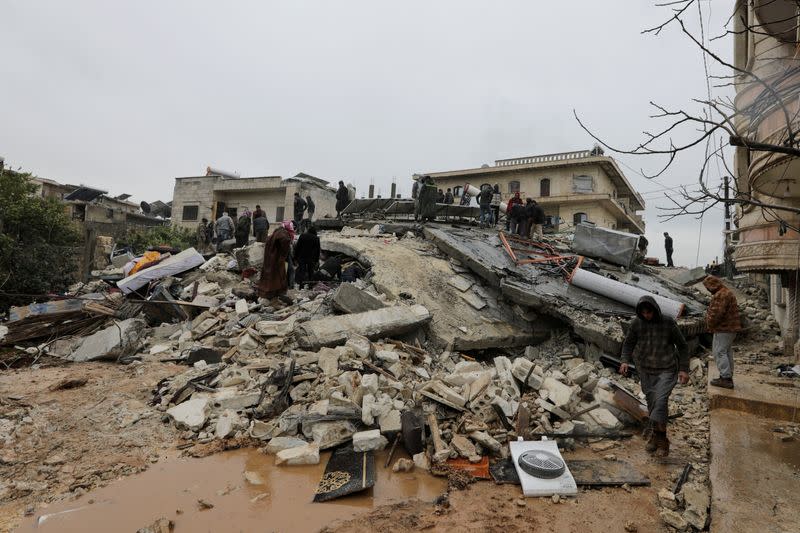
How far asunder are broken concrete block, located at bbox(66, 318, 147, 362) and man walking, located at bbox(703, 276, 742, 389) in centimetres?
810

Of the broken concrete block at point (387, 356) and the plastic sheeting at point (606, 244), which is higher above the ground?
the plastic sheeting at point (606, 244)

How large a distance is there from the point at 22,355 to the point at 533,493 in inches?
301

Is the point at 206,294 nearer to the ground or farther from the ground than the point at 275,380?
farther from the ground

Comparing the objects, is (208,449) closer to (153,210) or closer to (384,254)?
(384,254)

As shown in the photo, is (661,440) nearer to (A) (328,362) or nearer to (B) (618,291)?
(A) (328,362)

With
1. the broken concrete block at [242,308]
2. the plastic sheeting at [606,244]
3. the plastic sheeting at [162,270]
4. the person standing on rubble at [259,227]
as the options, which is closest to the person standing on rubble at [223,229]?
the person standing on rubble at [259,227]

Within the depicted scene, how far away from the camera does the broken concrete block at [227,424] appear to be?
4.18 meters

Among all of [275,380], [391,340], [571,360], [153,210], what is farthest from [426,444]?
[153,210]

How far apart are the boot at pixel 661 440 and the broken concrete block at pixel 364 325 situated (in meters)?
3.43

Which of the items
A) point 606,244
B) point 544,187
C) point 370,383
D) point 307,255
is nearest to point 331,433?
point 370,383

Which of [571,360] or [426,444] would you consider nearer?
[426,444]

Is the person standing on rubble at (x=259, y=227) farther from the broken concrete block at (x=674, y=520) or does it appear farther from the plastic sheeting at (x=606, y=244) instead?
the broken concrete block at (x=674, y=520)

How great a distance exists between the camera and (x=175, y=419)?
14.3ft

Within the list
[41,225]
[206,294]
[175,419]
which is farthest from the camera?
[41,225]
